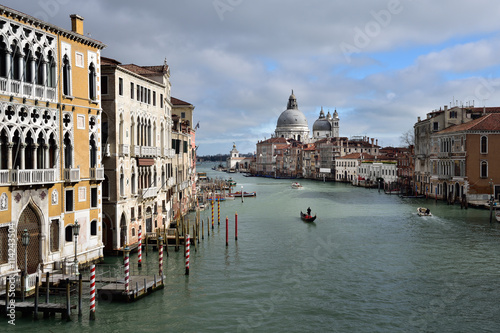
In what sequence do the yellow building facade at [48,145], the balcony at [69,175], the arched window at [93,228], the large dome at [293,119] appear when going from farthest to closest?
the large dome at [293,119] < the arched window at [93,228] < the balcony at [69,175] < the yellow building facade at [48,145]

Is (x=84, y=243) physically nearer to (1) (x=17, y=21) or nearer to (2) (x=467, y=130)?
(1) (x=17, y=21)

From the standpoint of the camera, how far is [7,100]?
11117mm

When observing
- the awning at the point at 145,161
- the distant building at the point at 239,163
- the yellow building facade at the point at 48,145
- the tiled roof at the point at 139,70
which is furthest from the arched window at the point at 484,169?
the distant building at the point at 239,163

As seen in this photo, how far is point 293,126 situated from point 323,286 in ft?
376

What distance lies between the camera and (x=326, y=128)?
393 feet

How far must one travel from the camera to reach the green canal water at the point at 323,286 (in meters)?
10.7

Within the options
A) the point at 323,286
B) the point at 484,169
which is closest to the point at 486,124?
the point at 484,169

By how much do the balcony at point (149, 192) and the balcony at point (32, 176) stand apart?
572 centimetres

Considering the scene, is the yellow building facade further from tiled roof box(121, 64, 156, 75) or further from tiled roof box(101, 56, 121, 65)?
tiled roof box(121, 64, 156, 75)

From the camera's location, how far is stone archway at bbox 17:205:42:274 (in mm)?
11555

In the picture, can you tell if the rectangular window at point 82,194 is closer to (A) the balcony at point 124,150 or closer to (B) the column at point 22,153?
(B) the column at point 22,153

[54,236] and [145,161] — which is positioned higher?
[145,161]

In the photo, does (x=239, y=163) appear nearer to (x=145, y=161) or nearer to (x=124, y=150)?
(x=145, y=161)

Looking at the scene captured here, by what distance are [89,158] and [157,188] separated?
569 cm
